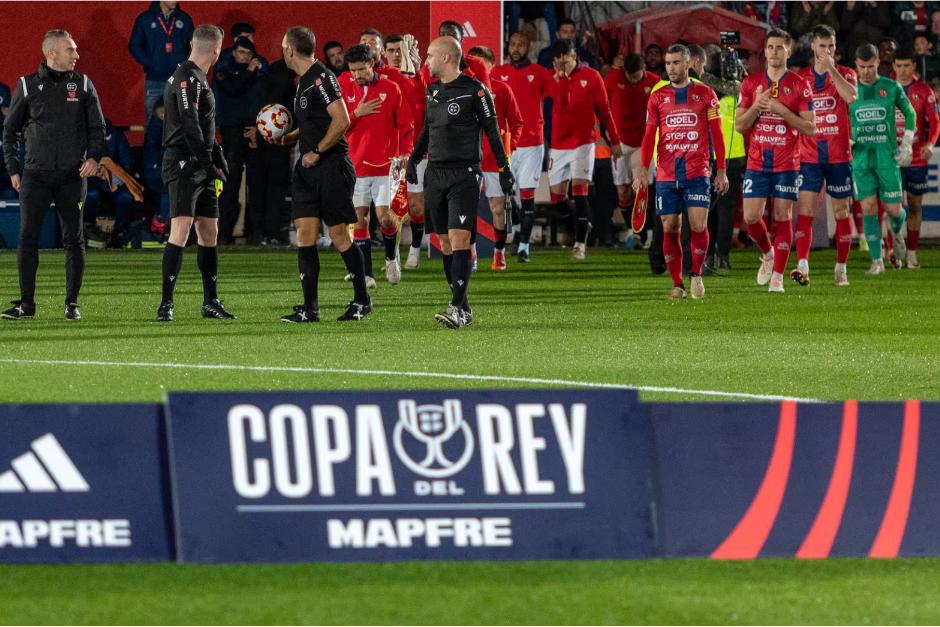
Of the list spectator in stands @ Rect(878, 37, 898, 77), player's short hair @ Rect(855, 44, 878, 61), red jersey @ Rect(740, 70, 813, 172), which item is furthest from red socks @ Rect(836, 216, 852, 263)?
spectator in stands @ Rect(878, 37, 898, 77)

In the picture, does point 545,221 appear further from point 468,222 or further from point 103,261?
point 468,222

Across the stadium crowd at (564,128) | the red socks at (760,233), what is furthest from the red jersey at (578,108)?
the red socks at (760,233)

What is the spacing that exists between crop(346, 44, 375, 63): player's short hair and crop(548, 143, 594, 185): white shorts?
5260 mm

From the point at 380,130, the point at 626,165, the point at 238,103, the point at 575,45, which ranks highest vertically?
the point at 575,45

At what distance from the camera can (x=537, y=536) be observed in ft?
16.7

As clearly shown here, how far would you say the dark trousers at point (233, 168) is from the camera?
2258cm

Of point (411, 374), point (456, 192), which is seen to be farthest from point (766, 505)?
point (456, 192)

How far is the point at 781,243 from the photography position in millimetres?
15188

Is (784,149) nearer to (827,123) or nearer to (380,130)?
(827,123)

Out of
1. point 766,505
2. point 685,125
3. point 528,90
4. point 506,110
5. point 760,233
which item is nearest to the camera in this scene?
point 766,505

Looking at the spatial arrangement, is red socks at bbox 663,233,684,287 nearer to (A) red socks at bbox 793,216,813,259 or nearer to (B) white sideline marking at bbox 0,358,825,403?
(A) red socks at bbox 793,216,813,259

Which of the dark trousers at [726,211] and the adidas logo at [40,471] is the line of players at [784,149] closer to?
the dark trousers at [726,211]

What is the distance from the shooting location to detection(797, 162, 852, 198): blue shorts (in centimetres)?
1563

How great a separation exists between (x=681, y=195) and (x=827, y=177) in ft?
7.14
